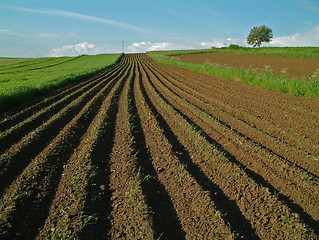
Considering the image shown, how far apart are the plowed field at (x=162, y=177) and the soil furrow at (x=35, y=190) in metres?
0.02

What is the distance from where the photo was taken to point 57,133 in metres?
6.46

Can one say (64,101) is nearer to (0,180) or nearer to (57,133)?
(57,133)

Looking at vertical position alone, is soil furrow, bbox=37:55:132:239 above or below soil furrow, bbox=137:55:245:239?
above

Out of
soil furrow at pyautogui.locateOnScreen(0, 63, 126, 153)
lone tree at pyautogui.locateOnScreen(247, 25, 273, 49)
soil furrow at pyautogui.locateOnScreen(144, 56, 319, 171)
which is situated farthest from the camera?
lone tree at pyautogui.locateOnScreen(247, 25, 273, 49)

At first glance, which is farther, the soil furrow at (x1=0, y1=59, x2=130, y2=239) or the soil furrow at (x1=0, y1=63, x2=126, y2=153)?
the soil furrow at (x1=0, y1=63, x2=126, y2=153)

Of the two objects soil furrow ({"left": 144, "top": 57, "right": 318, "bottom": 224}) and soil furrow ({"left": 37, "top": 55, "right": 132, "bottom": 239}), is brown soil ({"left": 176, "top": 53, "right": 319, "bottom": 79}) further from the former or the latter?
soil furrow ({"left": 37, "top": 55, "right": 132, "bottom": 239})

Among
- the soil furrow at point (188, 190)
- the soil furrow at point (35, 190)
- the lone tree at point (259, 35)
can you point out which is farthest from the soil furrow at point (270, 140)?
the lone tree at point (259, 35)

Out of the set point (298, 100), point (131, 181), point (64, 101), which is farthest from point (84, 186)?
point (298, 100)

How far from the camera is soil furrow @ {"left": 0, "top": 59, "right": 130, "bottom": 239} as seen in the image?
3.06 metres

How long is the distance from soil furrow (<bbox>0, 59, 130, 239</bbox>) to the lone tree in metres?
75.2

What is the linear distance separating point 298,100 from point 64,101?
11920 millimetres

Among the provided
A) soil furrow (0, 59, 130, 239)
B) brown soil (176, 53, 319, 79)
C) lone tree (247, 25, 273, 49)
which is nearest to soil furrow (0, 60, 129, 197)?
soil furrow (0, 59, 130, 239)

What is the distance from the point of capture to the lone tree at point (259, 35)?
2539 inches

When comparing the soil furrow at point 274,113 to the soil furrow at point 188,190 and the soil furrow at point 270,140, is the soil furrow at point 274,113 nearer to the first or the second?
the soil furrow at point 270,140
